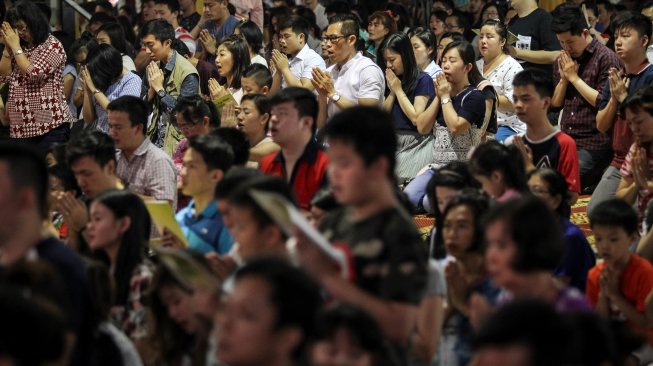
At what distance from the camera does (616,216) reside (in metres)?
4.96

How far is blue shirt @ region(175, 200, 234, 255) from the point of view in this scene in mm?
4969

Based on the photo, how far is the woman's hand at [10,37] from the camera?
8.59 meters

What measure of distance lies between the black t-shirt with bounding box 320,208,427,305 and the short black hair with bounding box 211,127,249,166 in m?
2.48

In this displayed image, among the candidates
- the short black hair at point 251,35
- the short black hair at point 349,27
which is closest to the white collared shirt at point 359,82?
the short black hair at point 349,27

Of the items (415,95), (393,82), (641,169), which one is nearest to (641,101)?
(641,169)

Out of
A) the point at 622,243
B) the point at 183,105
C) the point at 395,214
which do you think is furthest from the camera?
the point at 183,105

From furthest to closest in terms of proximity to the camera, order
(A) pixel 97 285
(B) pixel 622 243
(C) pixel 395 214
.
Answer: (B) pixel 622 243, (A) pixel 97 285, (C) pixel 395 214

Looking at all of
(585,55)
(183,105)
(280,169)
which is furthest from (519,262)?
(585,55)

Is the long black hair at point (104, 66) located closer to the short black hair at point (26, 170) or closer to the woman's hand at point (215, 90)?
the woman's hand at point (215, 90)

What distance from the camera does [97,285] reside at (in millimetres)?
3783

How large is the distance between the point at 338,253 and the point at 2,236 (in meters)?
0.93

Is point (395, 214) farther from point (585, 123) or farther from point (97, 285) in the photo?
point (585, 123)

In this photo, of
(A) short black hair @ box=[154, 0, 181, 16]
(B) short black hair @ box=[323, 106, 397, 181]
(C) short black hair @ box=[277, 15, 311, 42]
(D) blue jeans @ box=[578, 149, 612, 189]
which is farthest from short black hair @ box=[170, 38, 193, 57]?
(B) short black hair @ box=[323, 106, 397, 181]

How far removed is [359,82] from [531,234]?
15.5 ft
